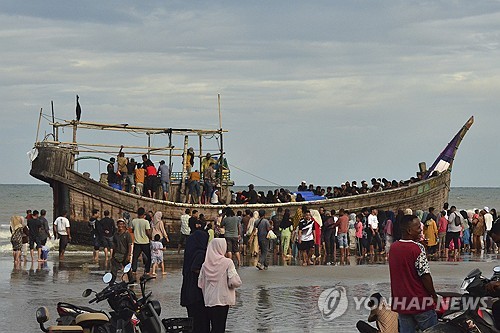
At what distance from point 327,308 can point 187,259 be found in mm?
5347

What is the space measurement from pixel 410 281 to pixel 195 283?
3270mm

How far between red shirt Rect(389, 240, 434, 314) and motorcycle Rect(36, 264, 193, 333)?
2.72 m

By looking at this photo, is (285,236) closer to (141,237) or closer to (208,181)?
(208,181)

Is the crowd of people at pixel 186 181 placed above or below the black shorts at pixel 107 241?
above

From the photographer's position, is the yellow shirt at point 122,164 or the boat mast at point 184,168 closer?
the yellow shirt at point 122,164

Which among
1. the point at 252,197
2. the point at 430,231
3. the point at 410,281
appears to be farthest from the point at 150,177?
the point at 410,281

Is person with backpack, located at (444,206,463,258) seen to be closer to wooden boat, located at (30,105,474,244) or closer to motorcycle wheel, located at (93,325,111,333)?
wooden boat, located at (30,105,474,244)

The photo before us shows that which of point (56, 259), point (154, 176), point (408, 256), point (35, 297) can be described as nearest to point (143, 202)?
point (154, 176)

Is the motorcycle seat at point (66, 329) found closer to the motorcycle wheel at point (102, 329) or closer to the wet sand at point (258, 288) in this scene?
the motorcycle wheel at point (102, 329)

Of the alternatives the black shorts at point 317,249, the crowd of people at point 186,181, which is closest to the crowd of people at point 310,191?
the crowd of people at point 186,181

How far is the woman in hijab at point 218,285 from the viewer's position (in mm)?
11109

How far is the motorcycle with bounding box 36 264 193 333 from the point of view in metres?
10.4

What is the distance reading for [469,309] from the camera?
9117 millimetres

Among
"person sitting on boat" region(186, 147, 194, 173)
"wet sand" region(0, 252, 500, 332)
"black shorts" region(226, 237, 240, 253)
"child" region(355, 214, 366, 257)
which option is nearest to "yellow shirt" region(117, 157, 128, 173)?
→ "person sitting on boat" region(186, 147, 194, 173)
